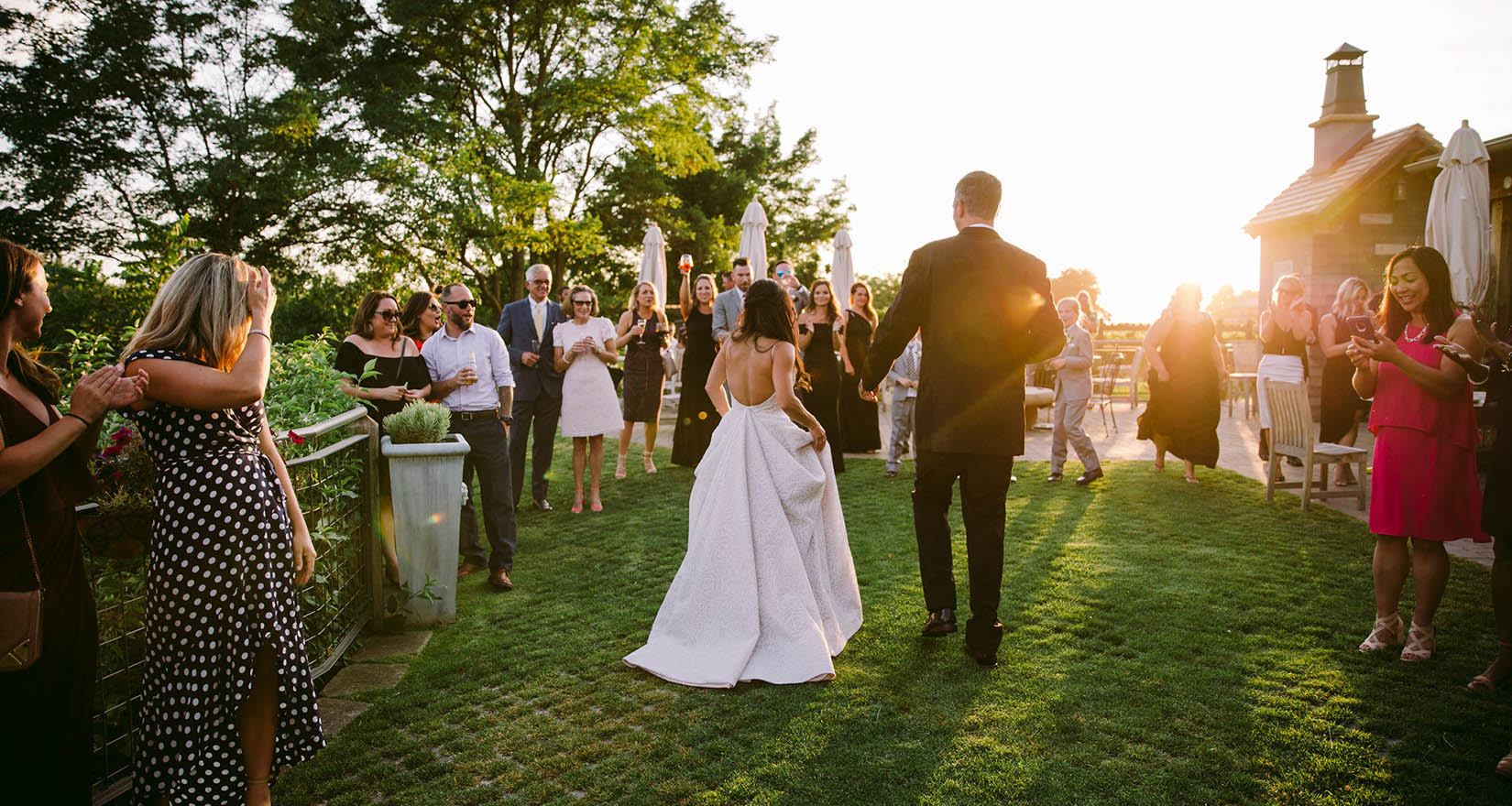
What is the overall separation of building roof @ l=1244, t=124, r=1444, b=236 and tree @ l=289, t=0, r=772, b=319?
15127 mm

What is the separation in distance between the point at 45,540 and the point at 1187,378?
9343 mm

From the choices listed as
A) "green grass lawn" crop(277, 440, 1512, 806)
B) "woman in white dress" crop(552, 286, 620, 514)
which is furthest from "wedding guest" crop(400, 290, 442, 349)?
"green grass lawn" crop(277, 440, 1512, 806)

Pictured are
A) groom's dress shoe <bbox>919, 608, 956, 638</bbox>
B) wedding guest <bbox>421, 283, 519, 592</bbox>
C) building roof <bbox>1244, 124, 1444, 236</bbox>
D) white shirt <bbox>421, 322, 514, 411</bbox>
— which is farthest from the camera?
building roof <bbox>1244, 124, 1444, 236</bbox>

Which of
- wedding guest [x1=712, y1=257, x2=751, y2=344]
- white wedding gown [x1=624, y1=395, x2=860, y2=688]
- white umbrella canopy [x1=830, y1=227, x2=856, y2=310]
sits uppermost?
white umbrella canopy [x1=830, y1=227, x2=856, y2=310]

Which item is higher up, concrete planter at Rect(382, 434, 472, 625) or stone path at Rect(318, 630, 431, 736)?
concrete planter at Rect(382, 434, 472, 625)

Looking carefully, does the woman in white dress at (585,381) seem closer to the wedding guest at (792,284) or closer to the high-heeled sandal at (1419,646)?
the wedding guest at (792,284)

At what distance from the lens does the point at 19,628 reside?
1.99m

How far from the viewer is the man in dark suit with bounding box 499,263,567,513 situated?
7.49 meters

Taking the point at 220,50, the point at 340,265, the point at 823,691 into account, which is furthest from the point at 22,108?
the point at 823,691

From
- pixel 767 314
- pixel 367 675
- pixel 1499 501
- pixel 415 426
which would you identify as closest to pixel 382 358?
pixel 415 426

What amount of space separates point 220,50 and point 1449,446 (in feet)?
86.3

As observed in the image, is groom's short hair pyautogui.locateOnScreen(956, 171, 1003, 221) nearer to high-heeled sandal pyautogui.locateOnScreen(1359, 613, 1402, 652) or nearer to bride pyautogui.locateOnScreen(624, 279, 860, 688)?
bride pyautogui.locateOnScreen(624, 279, 860, 688)

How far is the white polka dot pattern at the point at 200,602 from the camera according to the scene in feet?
7.86

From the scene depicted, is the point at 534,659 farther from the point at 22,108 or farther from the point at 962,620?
the point at 22,108
